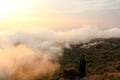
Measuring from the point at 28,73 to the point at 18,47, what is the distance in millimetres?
12360

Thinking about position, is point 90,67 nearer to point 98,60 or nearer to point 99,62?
point 99,62

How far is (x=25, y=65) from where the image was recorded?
61.8 metres

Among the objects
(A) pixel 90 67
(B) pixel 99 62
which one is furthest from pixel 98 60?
(A) pixel 90 67

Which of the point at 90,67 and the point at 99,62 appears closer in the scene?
the point at 90,67

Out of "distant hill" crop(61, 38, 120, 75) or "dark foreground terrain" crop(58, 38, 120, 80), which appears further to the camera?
"distant hill" crop(61, 38, 120, 75)

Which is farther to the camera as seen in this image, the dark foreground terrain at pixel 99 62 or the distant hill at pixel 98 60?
the distant hill at pixel 98 60

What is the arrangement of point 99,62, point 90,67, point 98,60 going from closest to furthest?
1. point 90,67
2. point 99,62
3. point 98,60

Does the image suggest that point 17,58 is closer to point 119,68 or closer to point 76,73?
point 76,73

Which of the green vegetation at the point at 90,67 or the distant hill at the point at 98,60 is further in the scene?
the distant hill at the point at 98,60

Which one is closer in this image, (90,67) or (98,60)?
(90,67)

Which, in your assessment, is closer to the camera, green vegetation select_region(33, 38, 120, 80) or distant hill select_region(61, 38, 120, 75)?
green vegetation select_region(33, 38, 120, 80)

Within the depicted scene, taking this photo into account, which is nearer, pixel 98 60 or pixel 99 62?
pixel 99 62

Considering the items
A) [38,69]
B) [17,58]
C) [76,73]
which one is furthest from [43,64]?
[76,73]

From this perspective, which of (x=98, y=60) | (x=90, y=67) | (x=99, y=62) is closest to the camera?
(x=90, y=67)
